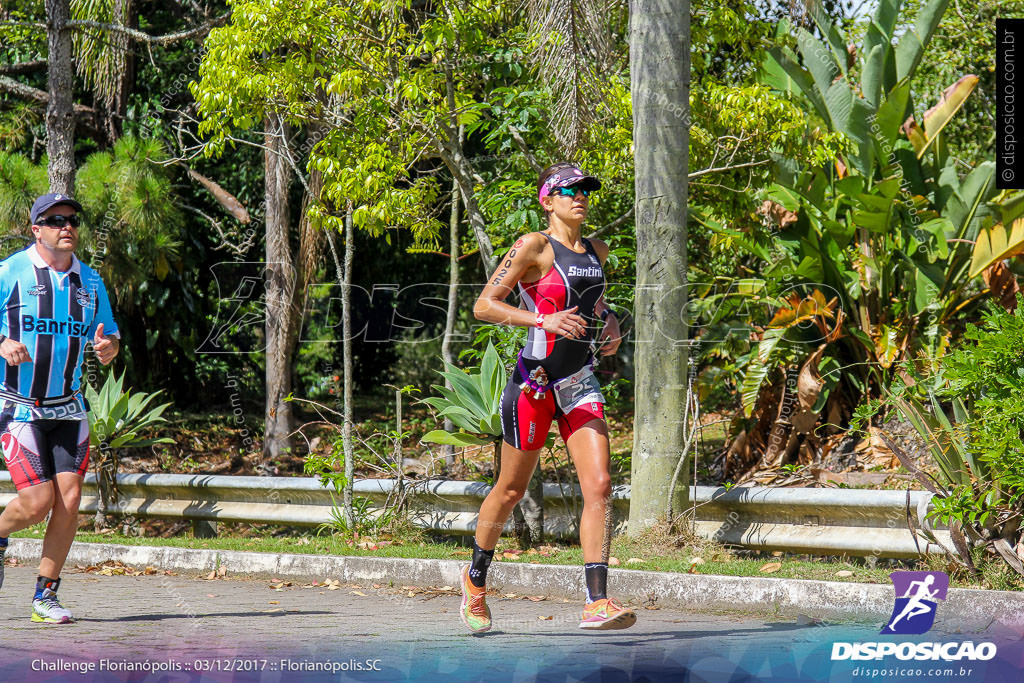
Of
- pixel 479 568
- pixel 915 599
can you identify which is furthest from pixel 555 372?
pixel 915 599

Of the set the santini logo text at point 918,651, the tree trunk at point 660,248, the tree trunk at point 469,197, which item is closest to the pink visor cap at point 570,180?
the tree trunk at point 660,248

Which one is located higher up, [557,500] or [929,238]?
[929,238]

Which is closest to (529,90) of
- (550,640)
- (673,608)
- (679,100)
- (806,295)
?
(679,100)

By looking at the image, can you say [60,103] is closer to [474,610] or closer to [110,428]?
[110,428]

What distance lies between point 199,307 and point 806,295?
30.1 feet

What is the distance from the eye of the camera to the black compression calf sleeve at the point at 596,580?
17.8ft

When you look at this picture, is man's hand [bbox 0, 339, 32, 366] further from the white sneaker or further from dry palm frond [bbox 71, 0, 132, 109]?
dry palm frond [bbox 71, 0, 132, 109]

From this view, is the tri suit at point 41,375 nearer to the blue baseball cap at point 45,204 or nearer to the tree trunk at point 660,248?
the blue baseball cap at point 45,204

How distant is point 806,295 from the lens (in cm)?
1142

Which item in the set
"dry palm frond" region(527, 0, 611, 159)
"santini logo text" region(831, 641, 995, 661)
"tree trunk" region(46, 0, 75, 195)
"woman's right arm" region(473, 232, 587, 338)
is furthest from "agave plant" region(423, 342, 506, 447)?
"tree trunk" region(46, 0, 75, 195)

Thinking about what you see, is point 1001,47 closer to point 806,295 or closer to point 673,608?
point 806,295

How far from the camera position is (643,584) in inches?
270

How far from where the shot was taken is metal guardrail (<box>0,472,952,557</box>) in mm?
7098

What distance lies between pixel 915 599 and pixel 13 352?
4.75m
